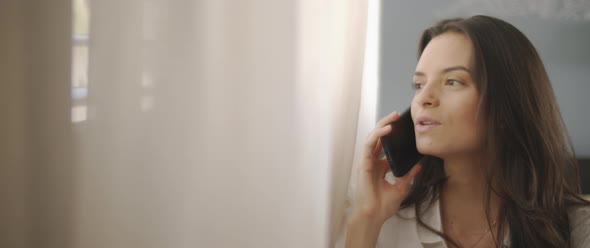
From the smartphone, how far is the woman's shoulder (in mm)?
273

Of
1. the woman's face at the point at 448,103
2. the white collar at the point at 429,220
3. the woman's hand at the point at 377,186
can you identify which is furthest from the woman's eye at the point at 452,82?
the white collar at the point at 429,220

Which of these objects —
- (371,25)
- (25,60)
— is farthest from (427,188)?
(25,60)

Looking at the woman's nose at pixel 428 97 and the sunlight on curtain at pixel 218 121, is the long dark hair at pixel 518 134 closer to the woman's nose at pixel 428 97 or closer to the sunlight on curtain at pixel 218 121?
the woman's nose at pixel 428 97

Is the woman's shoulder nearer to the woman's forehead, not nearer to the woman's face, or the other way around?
the woman's face

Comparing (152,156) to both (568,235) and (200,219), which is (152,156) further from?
(568,235)

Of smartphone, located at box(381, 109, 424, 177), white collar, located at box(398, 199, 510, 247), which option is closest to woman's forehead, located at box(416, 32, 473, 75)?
smartphone, located at box(381, 109, 424, 177)

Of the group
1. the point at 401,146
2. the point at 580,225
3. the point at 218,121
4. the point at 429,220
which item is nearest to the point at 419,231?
the point at 429,220

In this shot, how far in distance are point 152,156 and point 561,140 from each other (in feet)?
2.22

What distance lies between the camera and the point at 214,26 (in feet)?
2.33

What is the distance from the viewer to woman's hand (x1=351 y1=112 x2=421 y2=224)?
0.76 meters

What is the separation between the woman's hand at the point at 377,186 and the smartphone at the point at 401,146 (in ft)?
A: 0.05

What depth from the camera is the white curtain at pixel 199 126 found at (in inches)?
28.0

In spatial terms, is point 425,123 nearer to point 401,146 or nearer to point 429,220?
point 401,146

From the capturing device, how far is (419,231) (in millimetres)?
810
